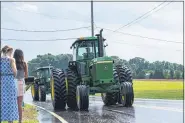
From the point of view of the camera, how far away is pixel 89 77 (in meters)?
20.0

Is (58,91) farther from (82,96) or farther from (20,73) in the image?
(20,73)

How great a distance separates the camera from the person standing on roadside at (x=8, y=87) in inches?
417

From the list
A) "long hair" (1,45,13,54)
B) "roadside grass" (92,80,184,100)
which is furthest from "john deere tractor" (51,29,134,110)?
"roadside grass" (92,80,184,100)

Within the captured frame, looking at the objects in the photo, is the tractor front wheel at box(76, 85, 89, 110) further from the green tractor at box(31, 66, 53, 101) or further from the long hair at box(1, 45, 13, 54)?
the green tractor at box(31, 66, 53, 101)

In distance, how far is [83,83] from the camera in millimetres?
19984

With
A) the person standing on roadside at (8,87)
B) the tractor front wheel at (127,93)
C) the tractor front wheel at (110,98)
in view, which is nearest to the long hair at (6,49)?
the person standing on roadside at (8,87)

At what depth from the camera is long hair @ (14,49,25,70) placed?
11603 mm

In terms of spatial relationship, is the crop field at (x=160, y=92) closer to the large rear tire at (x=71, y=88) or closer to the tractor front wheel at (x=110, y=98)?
the tractor front wheel at (x=110, y=98)

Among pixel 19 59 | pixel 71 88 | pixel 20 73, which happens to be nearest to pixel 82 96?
pixel 71 88

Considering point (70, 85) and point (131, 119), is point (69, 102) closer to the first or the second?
point (70, 85)

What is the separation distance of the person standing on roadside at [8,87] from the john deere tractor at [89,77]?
24.8ft

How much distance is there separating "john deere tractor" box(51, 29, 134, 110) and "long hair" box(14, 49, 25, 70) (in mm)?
6611

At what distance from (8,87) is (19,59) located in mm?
1126

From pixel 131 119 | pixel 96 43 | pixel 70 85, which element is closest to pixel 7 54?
pixel 131 119
